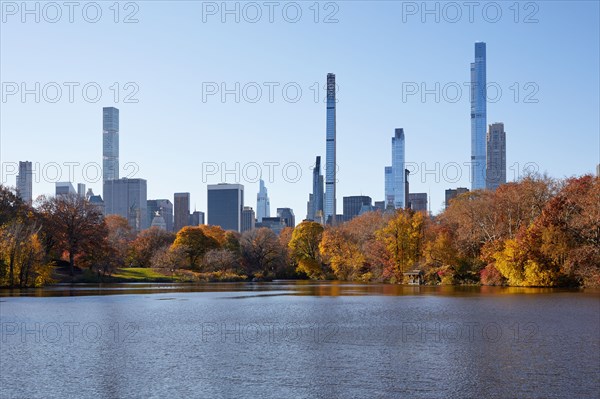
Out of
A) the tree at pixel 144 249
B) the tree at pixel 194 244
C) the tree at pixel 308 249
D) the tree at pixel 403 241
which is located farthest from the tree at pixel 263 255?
the tree at pixel 403 241

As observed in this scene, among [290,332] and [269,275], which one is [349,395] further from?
[269,275]

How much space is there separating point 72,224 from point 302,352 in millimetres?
69058

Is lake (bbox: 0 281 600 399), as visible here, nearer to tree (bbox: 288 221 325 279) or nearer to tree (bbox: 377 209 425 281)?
tree (bbox: 377 209 425 281)

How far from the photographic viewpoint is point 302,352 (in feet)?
81.1

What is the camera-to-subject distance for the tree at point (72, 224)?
85562 mm

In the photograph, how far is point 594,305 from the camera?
41688 mm

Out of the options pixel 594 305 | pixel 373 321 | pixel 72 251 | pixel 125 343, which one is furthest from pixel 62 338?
pixel 72 251

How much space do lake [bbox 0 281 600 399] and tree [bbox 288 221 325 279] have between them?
6940 centimetres

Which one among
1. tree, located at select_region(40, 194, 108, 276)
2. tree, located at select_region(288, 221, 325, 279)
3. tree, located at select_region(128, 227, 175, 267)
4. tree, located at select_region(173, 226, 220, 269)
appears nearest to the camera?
tree, located at select_region(40, 194, 108, 276)

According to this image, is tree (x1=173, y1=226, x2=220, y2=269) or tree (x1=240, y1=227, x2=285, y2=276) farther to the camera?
tree (x1=240, y1=227, x2=285, y2=276)

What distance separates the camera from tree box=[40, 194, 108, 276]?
85562 mm

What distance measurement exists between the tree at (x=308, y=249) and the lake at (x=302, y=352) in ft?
228

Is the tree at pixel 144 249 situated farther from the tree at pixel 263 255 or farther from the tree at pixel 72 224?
the tree at pixel 72 224

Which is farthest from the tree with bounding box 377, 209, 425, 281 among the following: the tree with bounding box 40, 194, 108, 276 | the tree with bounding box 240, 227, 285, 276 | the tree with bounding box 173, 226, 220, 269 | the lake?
the lake
